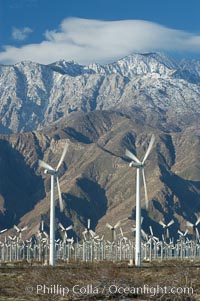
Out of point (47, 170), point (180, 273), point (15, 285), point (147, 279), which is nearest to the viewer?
point (180, 273)

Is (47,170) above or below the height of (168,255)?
above

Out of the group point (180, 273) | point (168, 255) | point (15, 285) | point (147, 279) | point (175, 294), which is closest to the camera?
point (175, 294)

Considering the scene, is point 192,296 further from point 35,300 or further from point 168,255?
point 168,255

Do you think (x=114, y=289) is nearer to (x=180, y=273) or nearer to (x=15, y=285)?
(x=180, y=273)

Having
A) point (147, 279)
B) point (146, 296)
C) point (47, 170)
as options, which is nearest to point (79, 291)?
point (146, 296)

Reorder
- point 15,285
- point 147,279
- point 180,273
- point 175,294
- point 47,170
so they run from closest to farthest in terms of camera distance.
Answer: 1. point 175,294
2. point 180,273
3. point 15,285
4. point 147,279
5. point 47,170

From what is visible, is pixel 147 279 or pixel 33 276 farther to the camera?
pixel 147 279

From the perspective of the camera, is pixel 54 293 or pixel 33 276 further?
pixel 33 276

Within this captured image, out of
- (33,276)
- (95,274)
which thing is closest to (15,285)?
(33,276)

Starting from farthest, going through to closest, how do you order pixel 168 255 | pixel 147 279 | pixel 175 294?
1. pixel 168 255
2. pixel 147 279
3. pixel 175 294
